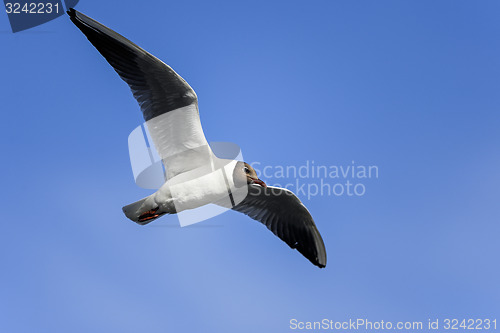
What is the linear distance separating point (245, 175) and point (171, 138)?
1.21 meters

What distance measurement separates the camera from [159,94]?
7.07 m

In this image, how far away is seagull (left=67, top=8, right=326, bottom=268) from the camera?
6.92 metres

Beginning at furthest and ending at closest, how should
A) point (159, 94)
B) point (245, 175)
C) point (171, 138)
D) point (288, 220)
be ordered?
point (288, 220)
point (245, 175)
point (171, 138)
point (159, 94)

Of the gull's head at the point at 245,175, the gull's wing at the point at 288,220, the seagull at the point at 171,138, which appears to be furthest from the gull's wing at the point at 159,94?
the gull's wing at the point at 288,220

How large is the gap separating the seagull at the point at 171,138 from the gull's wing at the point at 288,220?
0.32m

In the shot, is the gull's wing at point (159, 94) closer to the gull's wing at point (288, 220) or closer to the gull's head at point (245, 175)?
the gull's head at point (245, 175)

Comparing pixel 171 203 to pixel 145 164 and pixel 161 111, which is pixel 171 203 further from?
pixel 161 111

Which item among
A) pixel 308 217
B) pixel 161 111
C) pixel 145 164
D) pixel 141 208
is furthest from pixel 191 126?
pixel 308 217

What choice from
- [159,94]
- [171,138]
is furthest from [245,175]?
[159,94]

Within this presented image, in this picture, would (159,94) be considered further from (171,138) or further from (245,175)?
(245,175)

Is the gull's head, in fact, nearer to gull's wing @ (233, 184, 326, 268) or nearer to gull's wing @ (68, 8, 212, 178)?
gull's wing @ (68, 8, 212, 178)

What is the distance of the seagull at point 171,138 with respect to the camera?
22.7 ft

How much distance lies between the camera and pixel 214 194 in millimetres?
7555

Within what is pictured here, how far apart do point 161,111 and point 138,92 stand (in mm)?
401
